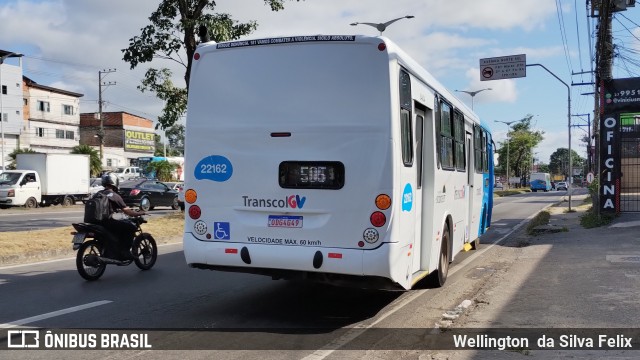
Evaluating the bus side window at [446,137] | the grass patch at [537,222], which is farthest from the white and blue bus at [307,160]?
the grass patch at [537,222]

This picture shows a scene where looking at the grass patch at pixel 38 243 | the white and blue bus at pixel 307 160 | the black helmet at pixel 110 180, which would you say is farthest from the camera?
the grass patch at pixel 38 243

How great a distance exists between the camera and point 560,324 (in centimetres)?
650

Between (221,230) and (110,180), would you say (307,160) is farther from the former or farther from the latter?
(110,180)

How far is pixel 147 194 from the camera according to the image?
2928cm

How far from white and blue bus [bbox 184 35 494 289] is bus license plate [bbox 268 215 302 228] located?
0.01 m

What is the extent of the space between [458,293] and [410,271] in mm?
2310

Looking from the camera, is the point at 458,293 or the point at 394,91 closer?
the point at 394,91

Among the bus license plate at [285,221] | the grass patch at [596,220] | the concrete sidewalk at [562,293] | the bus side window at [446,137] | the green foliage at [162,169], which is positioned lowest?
the concrete sidewalk at [562,293]

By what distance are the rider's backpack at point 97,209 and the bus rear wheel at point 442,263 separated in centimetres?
532

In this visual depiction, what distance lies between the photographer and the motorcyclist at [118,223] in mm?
9359

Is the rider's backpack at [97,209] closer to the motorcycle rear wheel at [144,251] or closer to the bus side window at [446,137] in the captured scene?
the motorcycle rear wheel at [144,251]

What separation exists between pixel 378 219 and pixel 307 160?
3.37ft

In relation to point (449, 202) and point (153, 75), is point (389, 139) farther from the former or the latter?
point (153, 75)

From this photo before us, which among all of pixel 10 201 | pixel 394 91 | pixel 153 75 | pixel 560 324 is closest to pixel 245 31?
pixel 153 75
